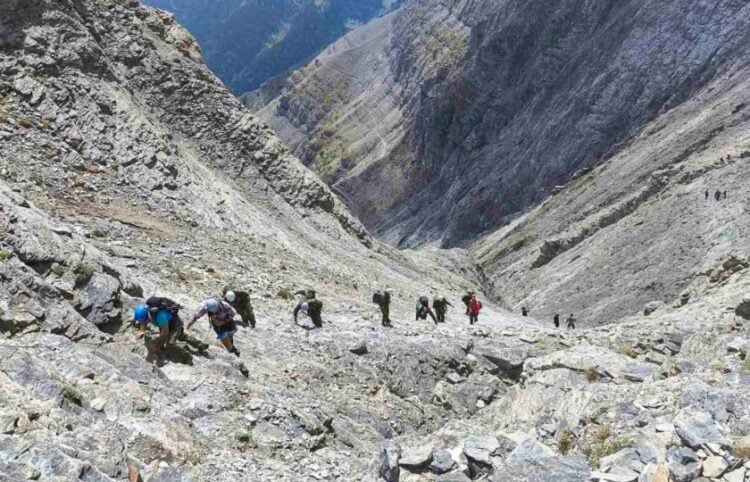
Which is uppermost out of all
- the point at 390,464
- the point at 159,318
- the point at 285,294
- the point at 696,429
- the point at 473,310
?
the point at 473,310

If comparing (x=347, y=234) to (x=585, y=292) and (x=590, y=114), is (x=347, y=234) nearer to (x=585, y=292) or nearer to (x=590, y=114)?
(x=585, y=292)

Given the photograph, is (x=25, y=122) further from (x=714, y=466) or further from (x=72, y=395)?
(x=714, y=466)

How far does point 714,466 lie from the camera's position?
9.82 m

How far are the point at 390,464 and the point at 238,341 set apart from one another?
9085 mm

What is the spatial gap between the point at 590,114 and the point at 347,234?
76.3 m

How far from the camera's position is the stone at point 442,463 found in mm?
11805

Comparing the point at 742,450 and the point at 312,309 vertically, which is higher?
the point at 312,309

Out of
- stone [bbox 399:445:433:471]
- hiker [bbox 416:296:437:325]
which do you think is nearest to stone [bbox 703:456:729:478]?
stone [bbox 399:445:433:471]

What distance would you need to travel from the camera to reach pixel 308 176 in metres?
47.7

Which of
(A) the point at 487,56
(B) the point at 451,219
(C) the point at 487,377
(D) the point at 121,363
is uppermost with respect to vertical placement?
(A) the point at 487,56

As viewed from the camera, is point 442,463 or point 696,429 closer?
point 696,429

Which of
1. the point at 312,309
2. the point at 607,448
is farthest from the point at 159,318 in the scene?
the point at 607,448

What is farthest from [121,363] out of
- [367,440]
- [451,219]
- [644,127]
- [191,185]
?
[451,219]

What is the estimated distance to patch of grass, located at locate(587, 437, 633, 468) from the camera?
36.6 feet
